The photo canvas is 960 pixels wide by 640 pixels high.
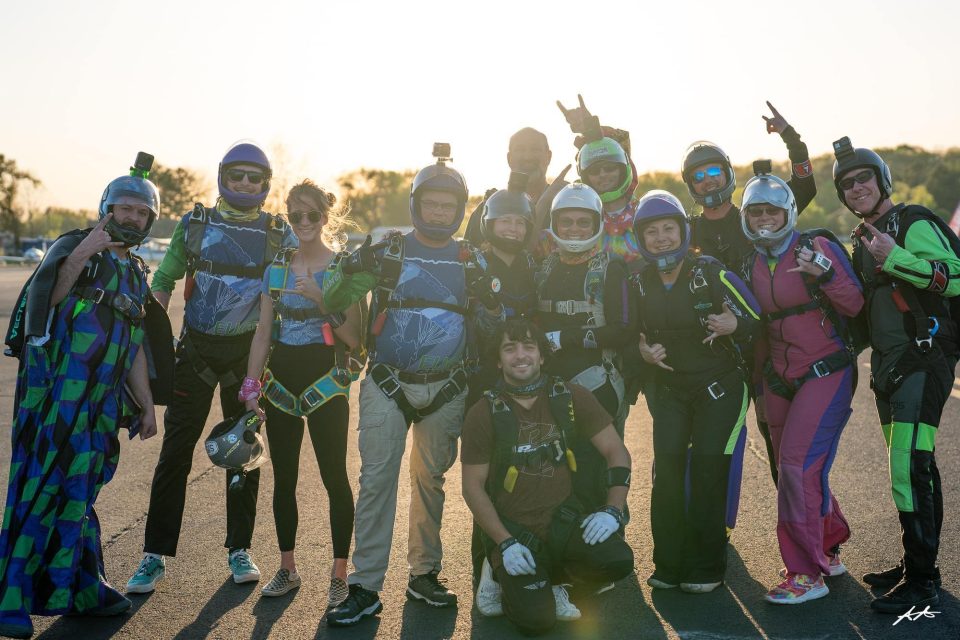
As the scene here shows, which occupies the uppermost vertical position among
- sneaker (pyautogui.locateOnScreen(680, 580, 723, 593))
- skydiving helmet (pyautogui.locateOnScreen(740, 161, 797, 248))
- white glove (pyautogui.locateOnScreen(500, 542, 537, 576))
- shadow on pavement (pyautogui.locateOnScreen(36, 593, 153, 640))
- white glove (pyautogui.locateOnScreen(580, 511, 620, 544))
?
skydiving helmet (pyautogui.locateOnScreen(740, 161, 797, 248))

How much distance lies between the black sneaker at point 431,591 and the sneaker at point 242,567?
0.98 meters

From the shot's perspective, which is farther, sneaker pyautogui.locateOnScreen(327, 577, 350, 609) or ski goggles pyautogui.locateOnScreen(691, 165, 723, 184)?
ski goggles pyautogui.locateOnScreen(691, 165, 723, 184)

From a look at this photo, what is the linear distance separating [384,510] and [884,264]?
3.13 metres

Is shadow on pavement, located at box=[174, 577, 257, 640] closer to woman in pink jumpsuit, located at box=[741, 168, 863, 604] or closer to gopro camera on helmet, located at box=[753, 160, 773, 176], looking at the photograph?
woman in pink jumpsuit, located at box=[741, 168, 863, 604]

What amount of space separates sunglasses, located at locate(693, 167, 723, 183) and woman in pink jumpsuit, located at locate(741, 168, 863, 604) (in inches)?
20.1

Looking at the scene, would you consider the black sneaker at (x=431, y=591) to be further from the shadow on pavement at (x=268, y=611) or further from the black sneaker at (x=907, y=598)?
the black sneaker at (x=907, y=598)

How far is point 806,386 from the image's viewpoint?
4836 mm

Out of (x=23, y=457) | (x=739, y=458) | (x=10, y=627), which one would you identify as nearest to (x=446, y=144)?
(x=739, y=458)

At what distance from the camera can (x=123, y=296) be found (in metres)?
4.64

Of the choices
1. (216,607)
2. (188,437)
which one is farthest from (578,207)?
(216,607)

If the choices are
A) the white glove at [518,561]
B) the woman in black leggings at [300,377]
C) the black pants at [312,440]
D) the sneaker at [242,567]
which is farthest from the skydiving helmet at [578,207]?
the sneaker at [242,567]

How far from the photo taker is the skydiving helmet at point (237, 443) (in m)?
4.64

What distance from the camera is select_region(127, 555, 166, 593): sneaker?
4.82 metres

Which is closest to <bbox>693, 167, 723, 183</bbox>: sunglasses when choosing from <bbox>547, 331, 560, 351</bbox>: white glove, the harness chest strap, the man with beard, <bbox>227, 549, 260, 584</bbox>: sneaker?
the man with beard
